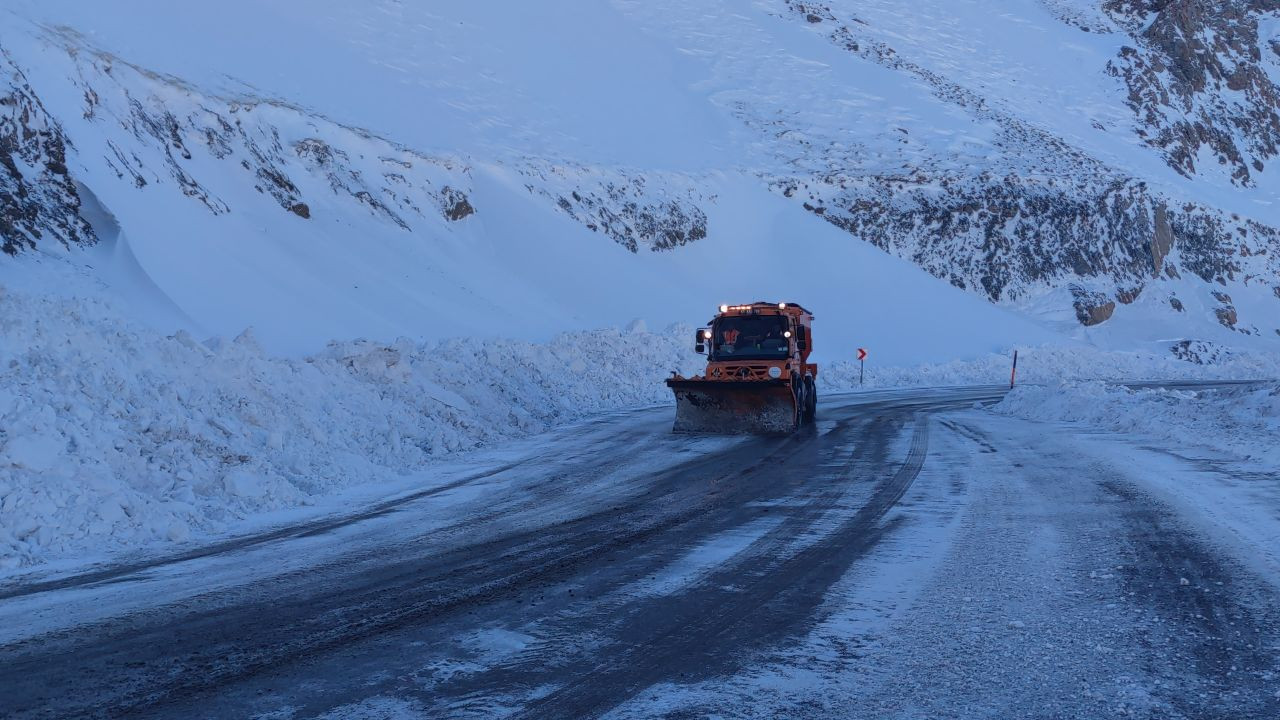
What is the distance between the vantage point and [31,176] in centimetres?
1934

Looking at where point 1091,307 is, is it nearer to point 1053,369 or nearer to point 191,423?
point 1053,369

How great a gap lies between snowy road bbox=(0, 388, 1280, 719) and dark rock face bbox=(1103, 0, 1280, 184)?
A: 66.7m

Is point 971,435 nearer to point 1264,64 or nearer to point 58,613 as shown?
point 58,613

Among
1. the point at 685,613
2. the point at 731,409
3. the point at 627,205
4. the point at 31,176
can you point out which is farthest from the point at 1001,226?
the point at 685,613

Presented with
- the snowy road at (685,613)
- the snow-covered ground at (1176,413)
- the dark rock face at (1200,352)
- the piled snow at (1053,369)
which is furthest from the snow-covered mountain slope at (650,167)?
the snow-covered ground at (1176,413)

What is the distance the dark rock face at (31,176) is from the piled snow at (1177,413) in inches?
796

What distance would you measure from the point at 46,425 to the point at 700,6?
7039 centimetres

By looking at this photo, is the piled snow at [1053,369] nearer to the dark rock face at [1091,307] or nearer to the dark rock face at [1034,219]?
the dark rock face at [1091,307]

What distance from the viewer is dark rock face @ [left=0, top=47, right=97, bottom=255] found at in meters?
18.1

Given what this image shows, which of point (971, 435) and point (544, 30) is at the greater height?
point (544, 30)

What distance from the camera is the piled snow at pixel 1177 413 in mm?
14164

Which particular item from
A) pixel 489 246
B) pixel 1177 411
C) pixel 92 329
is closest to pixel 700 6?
pixel 489 246

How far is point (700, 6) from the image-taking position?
72.1 metres

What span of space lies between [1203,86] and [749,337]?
235ft
